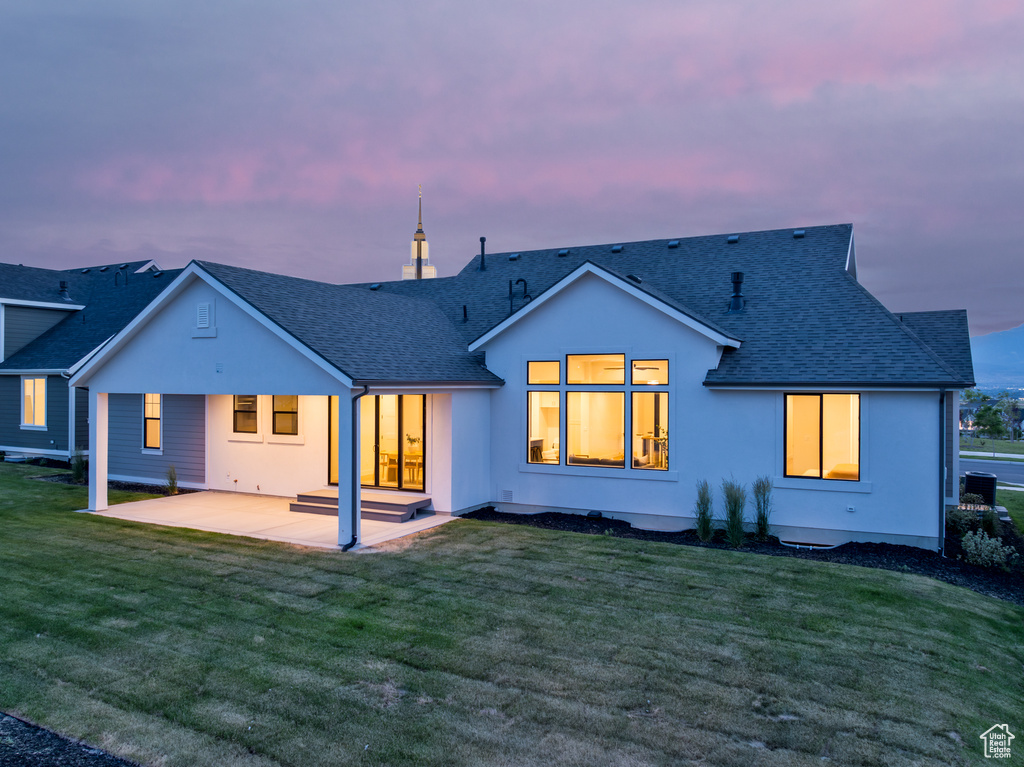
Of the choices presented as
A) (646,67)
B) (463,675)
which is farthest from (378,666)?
(646,67)

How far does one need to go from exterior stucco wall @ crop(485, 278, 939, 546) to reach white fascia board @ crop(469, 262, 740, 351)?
0.66 ft

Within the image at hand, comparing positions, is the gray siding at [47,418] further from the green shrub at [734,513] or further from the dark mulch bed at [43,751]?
the green shrub at [734,513]

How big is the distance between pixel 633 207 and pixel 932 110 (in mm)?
12852

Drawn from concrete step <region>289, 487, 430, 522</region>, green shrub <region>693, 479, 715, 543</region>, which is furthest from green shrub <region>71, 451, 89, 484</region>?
green shrub <region>693, 479, 715, 543</region>

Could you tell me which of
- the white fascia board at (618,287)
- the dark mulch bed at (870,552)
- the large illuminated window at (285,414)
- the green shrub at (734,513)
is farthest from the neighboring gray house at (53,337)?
the green shrub at (734,513)

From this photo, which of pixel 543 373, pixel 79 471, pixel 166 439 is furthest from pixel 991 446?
pixel 79 471

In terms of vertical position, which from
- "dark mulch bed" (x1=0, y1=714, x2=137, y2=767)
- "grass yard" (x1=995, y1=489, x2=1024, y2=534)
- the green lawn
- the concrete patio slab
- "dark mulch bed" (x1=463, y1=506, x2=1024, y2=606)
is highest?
"dark mulch bed" (x1=0, y1=714, x2=137, y2=767)

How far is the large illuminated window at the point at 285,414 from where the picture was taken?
46.5ft

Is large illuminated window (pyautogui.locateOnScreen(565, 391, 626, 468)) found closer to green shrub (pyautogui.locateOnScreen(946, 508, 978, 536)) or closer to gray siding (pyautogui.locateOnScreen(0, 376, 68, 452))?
green shrub (pyautogui.locateOnScreen(946, 508, 978, 536))

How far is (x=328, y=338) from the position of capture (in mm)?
10906

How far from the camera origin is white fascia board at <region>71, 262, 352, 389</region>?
10102 mm

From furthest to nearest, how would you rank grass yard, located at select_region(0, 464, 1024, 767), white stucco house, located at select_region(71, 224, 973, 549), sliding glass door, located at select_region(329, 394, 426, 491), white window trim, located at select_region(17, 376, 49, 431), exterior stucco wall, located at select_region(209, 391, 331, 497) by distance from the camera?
1. white window trim, located at select_region(17, 376, 49, 431)
2. exterior stucco wall, located at select_region(209, 391, 331, 497)
3. sliding glass door, located at select_region(329, 394, 426, 491)
4. white stucco house, located at select_region(71, 224, 973, 549)
5. grass yard, located at select_region(0, 464, 1024, 767)

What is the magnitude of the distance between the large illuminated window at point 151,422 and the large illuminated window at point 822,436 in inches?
613

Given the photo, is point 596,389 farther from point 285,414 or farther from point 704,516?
point 285,414
